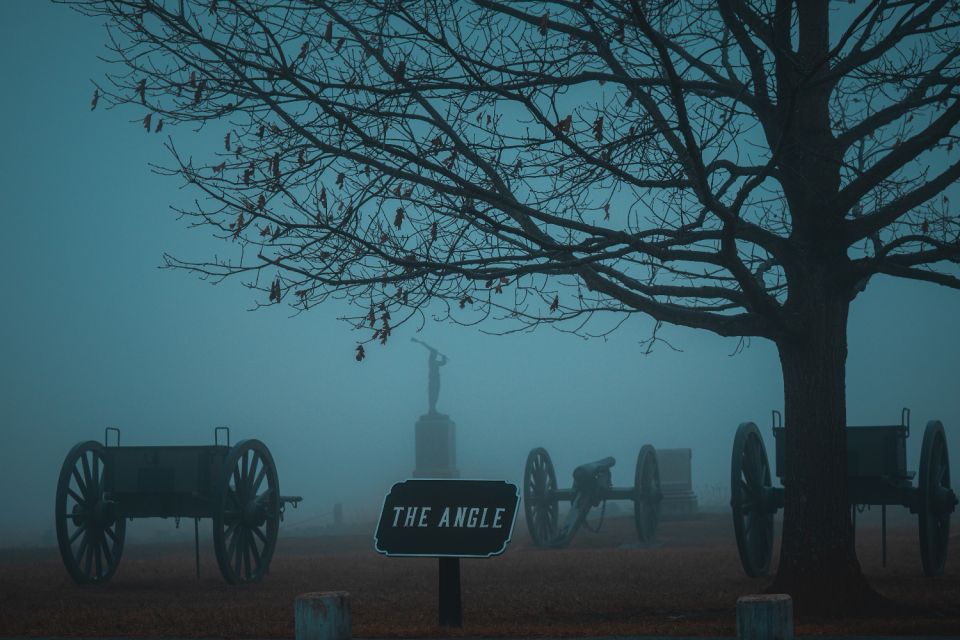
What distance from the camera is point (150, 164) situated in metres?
8.94

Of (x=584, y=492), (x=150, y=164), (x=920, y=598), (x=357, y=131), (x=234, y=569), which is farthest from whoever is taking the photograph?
(x=584, y=492)

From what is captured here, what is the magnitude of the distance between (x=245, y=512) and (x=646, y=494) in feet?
31.7

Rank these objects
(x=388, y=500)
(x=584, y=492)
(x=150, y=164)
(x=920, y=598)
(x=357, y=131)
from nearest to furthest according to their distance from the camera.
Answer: (x=388, y=500) < (x=357, y=131) < (x=150, y=164) < (x=920, y=598) < (x=584, y=492)

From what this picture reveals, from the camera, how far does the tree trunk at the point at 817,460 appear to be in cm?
935

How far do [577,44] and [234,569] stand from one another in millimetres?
6615

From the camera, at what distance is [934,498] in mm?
12234


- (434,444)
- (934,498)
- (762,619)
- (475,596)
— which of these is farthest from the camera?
(434,444)

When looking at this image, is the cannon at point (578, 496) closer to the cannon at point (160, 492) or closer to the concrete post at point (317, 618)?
the cannon at point (160, 492)

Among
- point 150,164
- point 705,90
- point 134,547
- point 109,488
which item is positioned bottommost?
point 134,547

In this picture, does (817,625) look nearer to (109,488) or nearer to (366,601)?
(366,601)

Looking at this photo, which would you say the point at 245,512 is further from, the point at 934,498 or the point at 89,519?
the point at 934,498

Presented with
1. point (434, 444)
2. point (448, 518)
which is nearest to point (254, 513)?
point (448, 518)

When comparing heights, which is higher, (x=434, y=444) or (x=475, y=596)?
(x=434, y=444)

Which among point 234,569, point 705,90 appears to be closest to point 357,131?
point 705,90
